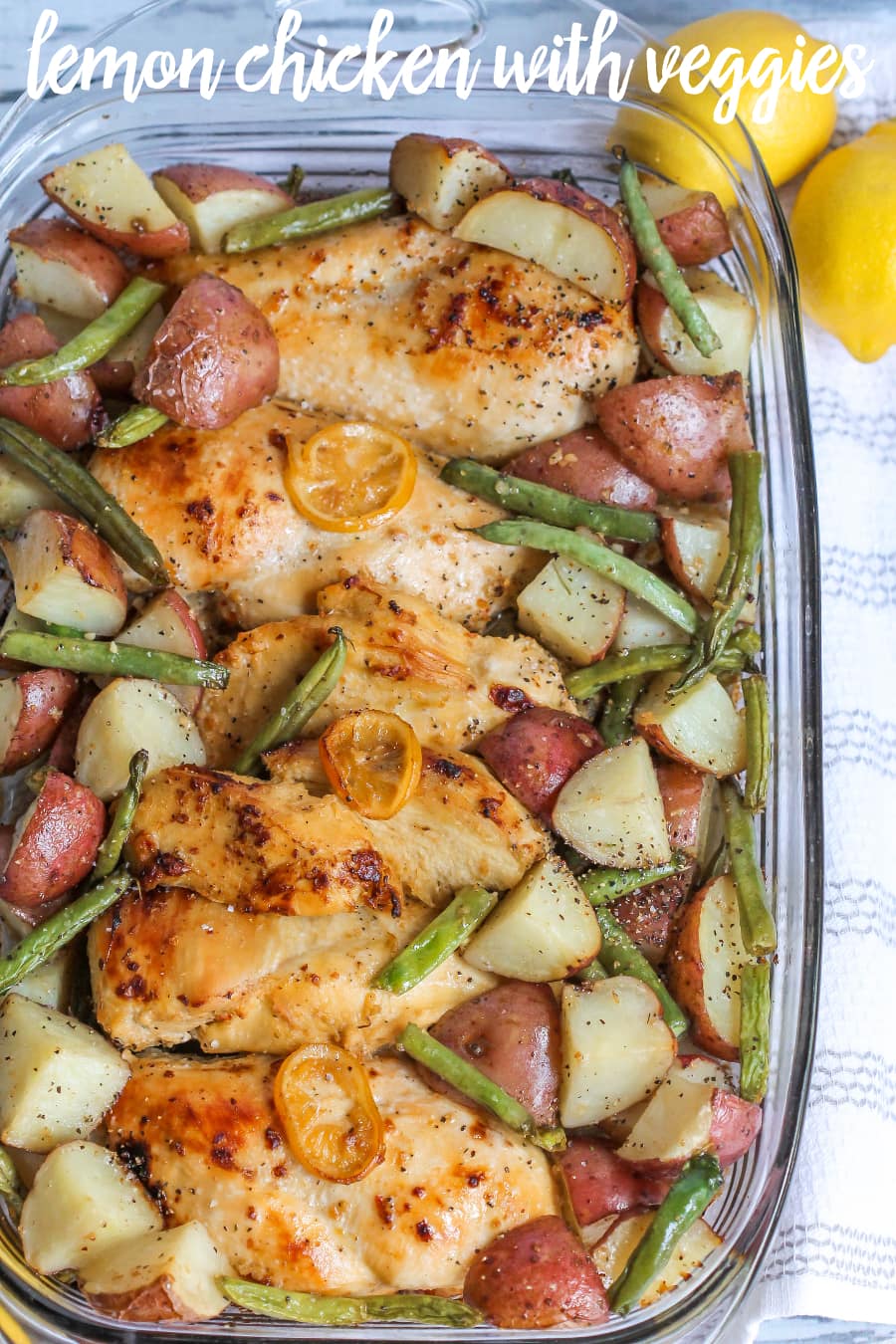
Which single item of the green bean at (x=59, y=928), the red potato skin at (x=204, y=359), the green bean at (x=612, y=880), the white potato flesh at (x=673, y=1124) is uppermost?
the red potato skin at (x=204, y=359)

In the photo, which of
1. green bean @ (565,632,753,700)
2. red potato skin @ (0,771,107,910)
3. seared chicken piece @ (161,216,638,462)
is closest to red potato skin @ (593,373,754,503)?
seared chicken piece @ (161,216,638,462)

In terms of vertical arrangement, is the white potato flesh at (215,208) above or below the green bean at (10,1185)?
above

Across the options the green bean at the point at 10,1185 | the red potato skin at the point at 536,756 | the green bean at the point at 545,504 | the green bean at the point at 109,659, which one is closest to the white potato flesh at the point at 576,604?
the green bean at the point at 545,504

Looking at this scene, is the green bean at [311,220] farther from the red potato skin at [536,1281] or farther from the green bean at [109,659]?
the red potato skin at [536,1281]

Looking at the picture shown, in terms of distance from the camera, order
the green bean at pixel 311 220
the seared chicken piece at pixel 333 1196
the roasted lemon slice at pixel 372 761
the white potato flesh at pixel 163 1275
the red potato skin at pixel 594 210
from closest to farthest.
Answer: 1. the white potato flesh at pixel 163 1275
2. the seared chicken piece at pixel 333 1196
3. the roasted lemon slice at pixel 372 761
4. the red potato skin at pixel 594 210
5. the green bean at pixel 311 220

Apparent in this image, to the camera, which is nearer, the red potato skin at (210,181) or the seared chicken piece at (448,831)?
the seared chicken piece at (448,831)

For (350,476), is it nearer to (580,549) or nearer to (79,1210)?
(580,549)

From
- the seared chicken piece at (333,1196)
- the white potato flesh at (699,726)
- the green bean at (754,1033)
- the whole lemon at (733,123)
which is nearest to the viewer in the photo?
the seared chicken piece at (333,1196)
